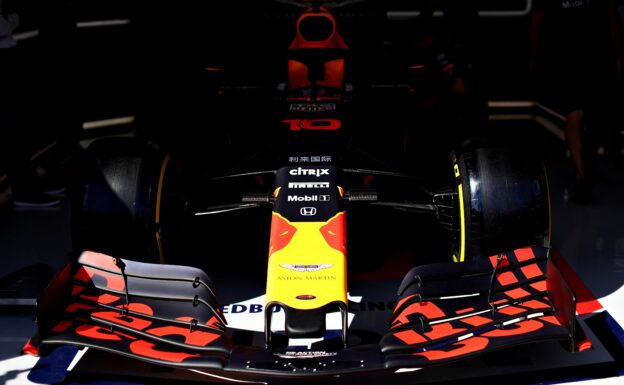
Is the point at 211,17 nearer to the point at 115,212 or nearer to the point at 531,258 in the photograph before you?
the point at 115,212

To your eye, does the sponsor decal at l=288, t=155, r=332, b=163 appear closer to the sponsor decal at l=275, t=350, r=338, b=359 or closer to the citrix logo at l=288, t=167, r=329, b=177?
the citrix logo at l=288, t=167, r=329, b=177

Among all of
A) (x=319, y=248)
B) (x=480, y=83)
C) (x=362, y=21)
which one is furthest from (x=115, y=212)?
(x=480, y=83)

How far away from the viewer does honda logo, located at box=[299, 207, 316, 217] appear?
3682 millimetres

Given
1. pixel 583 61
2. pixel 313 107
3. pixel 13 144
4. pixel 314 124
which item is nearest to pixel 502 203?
pixel 314 124

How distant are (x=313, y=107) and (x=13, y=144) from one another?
2.45 meters

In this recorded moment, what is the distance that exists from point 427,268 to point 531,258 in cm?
52

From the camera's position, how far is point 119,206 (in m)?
3.83

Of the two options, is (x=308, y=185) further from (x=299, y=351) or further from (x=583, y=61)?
(x=583, y=61)

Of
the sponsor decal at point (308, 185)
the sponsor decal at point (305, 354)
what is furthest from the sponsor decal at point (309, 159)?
the sponsor decal at point (305, 354)

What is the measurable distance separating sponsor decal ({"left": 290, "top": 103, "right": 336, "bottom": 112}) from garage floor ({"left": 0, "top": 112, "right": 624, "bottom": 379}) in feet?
3.33

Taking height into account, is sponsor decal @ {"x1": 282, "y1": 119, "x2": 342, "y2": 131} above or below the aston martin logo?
above

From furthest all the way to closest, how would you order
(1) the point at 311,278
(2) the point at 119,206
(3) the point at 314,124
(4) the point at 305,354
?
(3) the point at 314,124 → (2) the point at 119,206 → (1) the point at 311,278 → (4) the point at 305,354

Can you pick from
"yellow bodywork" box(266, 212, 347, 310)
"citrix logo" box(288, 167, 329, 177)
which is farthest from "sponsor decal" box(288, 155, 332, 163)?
"yellow bodywork" box(266, 212, 347, 310)

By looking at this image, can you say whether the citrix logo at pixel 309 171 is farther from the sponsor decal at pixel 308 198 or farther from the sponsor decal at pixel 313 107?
the sponsor decal at pixel 313 107
